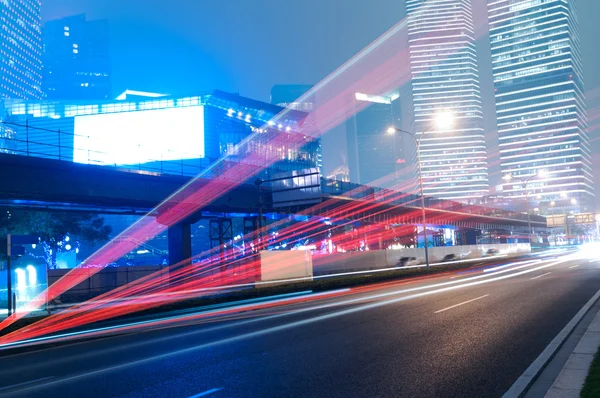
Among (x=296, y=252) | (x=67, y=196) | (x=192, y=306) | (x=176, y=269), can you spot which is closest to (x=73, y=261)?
(x=176, y=269)

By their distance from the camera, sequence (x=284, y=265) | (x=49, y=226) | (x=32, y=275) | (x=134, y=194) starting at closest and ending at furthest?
(x=32, y=275) → (x=284, y=265) → (x=134, y=194) → (x=49, y=226)

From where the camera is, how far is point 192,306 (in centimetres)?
2222

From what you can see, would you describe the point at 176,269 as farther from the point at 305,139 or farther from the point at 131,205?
the point at 305,139

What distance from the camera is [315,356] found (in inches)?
391

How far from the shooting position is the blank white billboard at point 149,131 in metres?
81.8

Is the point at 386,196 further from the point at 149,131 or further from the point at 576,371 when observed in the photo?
the point at 576,371

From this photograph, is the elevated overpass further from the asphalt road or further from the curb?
the curb

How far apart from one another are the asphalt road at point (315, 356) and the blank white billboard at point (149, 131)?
67.6m

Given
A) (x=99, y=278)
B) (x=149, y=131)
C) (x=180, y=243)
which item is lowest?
(x=99, y=278)

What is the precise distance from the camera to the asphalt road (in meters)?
7.73

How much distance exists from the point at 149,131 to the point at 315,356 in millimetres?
79594

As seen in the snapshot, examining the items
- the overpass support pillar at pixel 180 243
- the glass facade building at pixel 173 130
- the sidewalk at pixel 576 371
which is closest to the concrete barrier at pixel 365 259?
the overpass support pillar at pixel 180 243

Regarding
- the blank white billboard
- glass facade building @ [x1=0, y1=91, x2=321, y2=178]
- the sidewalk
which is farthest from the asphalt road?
the blank white billboard

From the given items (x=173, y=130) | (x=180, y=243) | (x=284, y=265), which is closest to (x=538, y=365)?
(x=284, y=265)
